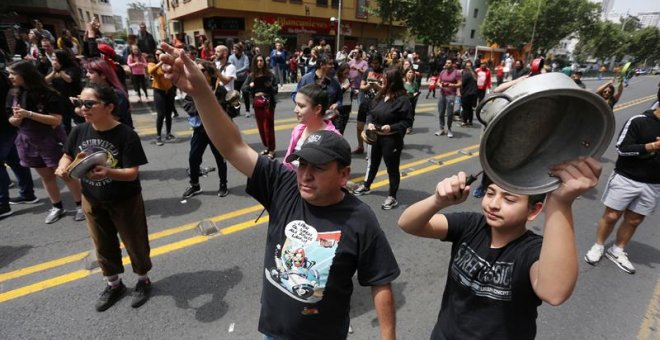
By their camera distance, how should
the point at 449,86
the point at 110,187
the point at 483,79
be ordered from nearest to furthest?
the point at 110,187
the point at 449,86
the point at 483,79

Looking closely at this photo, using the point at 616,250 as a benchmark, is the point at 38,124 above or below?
above

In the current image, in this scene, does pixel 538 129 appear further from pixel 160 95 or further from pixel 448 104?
pixel 448 104

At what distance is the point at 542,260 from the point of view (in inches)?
51.0

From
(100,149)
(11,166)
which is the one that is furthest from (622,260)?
(11,166)

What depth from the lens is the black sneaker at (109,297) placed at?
298 cm

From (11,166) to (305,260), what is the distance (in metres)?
5.41

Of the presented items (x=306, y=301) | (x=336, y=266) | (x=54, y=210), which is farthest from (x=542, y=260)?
(x=54, y=210)

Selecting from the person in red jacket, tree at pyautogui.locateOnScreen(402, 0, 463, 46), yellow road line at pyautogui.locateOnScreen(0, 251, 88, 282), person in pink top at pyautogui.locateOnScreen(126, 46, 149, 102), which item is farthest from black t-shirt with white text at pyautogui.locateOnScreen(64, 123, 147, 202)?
tree at pyautogui.locateOnScreen(402, 0, 463, 46)

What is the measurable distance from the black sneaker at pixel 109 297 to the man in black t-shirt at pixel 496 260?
2.76 m

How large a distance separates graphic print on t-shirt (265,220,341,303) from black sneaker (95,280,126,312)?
2.17 m

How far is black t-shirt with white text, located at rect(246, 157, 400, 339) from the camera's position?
1669 millimetres

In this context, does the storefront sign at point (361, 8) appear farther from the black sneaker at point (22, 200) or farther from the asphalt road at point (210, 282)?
the black sneaker at point (22, 200)

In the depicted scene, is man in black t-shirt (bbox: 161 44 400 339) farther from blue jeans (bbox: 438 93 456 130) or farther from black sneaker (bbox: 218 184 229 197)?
blue jeans (bbox: 438 93 456 130)

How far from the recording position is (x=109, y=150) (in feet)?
9.21
